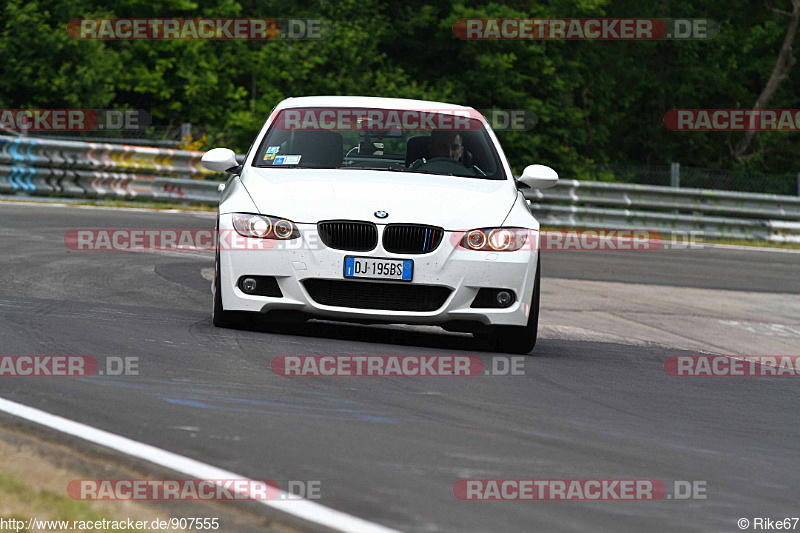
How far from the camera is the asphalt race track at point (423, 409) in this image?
455 centimetres

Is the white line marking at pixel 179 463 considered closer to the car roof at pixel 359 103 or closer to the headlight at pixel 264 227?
the headlight at pixel 264 227

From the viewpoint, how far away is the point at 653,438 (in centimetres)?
580

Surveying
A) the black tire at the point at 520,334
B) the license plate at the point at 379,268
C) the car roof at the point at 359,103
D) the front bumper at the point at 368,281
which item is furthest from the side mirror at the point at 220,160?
the black tire at the point at 520,334

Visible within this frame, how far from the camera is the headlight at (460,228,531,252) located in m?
7.77

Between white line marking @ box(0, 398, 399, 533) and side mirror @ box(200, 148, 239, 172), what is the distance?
3536mm

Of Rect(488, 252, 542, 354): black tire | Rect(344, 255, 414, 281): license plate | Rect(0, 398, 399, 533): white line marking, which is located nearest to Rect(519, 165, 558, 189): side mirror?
Rect(488, 252, 542, 354): black tire

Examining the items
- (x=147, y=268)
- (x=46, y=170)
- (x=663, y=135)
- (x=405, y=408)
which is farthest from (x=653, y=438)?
(x=663, y=135)

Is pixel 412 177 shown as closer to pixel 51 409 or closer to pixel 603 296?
pixel 51 409

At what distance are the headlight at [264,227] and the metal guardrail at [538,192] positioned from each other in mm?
13714

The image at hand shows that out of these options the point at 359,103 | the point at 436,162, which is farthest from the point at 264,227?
the point at 359,103

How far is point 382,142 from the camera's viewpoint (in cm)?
947

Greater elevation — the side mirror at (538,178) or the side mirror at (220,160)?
the side mirror at (220,160)

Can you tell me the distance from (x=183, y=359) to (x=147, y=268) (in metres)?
5.49

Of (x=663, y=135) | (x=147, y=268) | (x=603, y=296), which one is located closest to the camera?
(x=147, y=268)
